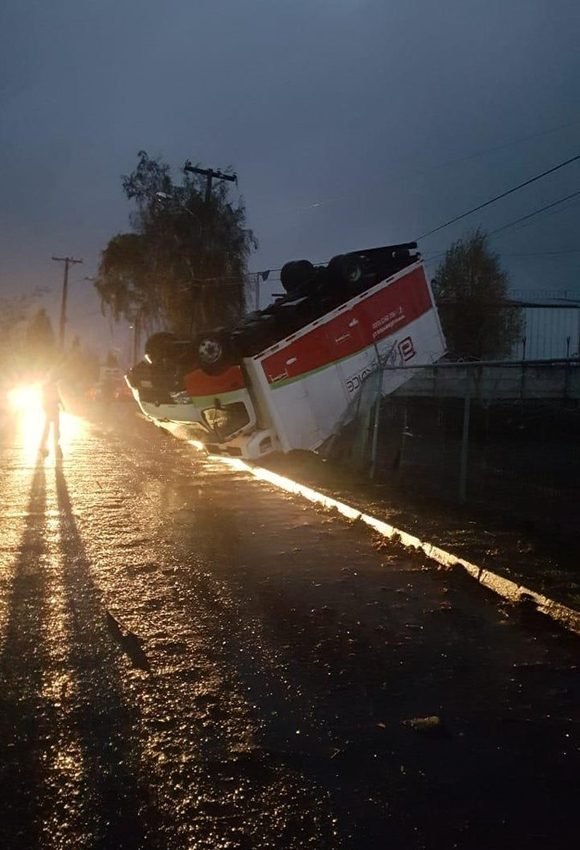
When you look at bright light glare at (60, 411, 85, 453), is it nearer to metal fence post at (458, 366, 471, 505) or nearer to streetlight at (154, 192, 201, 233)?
metal fence post at (458, 366, 471, 505)

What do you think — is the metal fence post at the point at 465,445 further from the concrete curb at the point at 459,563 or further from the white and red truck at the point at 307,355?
the white and red truck at the point at 307,355

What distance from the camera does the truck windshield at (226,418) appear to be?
1482 cm

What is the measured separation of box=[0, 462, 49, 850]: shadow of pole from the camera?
3.60 metres

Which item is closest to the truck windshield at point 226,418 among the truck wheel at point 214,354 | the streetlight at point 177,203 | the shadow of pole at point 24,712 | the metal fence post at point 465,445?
the truck wheel at point 214,354

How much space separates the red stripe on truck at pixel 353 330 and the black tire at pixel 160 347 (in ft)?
9.45

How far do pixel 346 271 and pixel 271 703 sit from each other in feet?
35.1

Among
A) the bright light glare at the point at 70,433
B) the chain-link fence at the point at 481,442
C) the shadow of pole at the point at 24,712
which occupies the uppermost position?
the chain-link fence at the point at 481,442

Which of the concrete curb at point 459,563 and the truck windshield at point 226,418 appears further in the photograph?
the truck windshield at point 226,418

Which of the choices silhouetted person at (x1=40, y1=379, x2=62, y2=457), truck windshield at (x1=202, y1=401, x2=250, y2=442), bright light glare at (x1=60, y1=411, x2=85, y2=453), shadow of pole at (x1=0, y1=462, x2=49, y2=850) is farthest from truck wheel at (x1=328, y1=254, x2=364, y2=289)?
silhouetted person at (x1=40, y1=379, x2=62, y2=457)

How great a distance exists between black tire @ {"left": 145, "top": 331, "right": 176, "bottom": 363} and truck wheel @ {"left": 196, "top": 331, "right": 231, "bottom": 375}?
1559 millimetres

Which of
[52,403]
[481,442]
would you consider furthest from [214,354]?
[52,403]

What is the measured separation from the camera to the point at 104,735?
4.41 m

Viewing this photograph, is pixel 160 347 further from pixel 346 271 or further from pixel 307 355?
pixel 346 271

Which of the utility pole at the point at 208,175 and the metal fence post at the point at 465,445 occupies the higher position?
the utility pole at the point at 208,175
